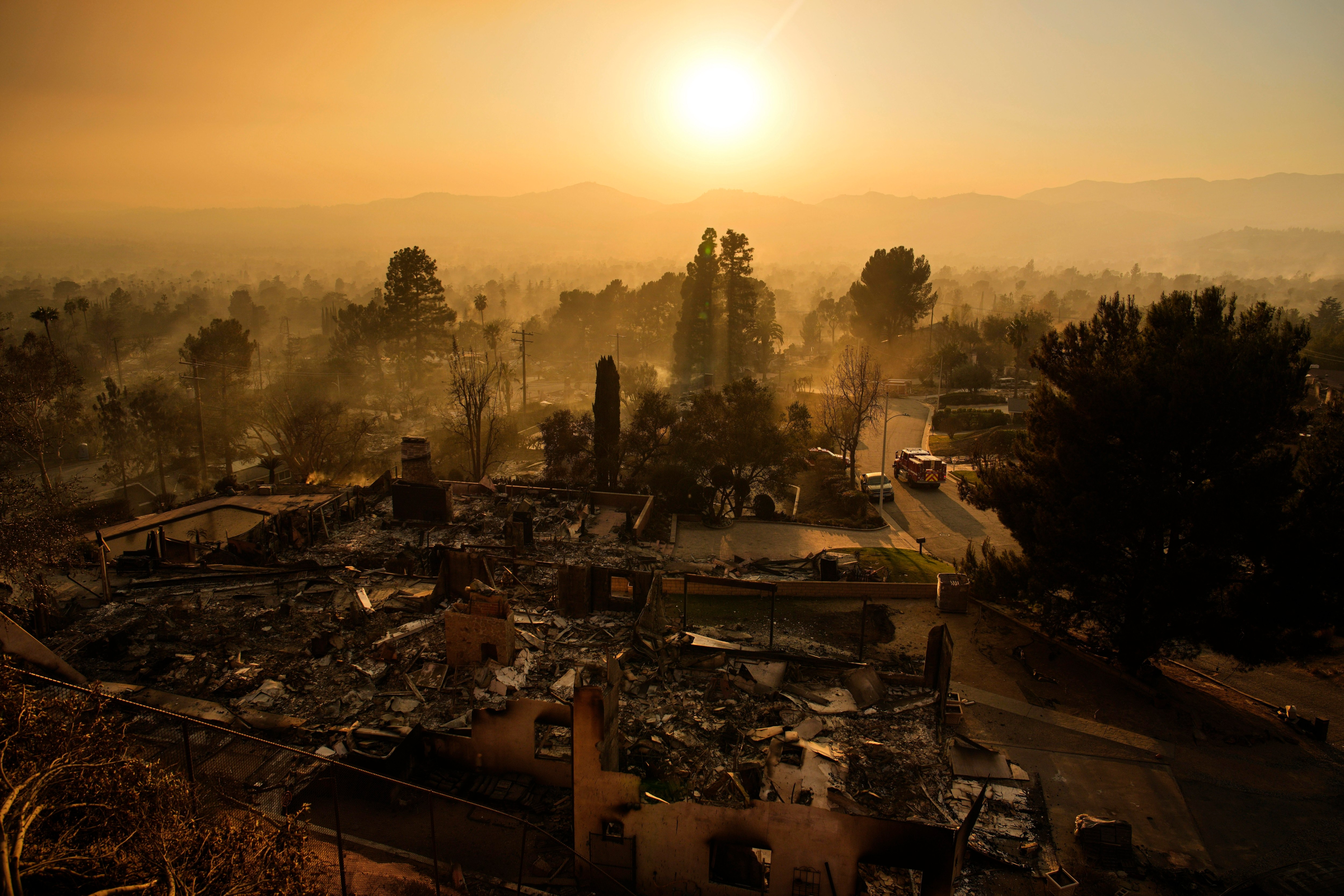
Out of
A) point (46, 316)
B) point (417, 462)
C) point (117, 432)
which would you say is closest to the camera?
point (417, 462)

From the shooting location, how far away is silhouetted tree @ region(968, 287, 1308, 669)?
12305 mm

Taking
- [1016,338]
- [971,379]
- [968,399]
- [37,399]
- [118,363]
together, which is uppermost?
[1016,338]

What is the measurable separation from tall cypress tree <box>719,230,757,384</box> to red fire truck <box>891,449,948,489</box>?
25244 millimetres

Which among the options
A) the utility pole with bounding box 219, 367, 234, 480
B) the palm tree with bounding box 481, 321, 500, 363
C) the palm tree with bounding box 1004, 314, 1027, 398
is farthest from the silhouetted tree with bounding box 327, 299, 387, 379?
the palm tree with bounding box 1004, 314, 1027, 398

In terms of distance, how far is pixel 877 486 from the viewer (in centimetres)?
2789

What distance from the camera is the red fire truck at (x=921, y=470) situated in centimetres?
2998

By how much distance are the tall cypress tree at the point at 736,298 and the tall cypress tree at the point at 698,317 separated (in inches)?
39.4

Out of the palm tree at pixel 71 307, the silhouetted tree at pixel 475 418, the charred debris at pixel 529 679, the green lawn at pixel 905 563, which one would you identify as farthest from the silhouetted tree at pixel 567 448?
the palm tree at pixel 71 307

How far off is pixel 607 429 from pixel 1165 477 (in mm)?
18642

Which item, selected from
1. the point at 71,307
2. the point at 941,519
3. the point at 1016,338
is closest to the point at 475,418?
the point at 941,519

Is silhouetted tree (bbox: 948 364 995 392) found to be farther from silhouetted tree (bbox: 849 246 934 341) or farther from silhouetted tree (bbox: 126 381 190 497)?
silhouetted tree (bbox: 126 381 190 497)

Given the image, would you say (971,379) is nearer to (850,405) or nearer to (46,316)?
(850,405)

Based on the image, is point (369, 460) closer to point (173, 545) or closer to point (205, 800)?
point (173, 545)

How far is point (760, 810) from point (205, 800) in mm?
6599
